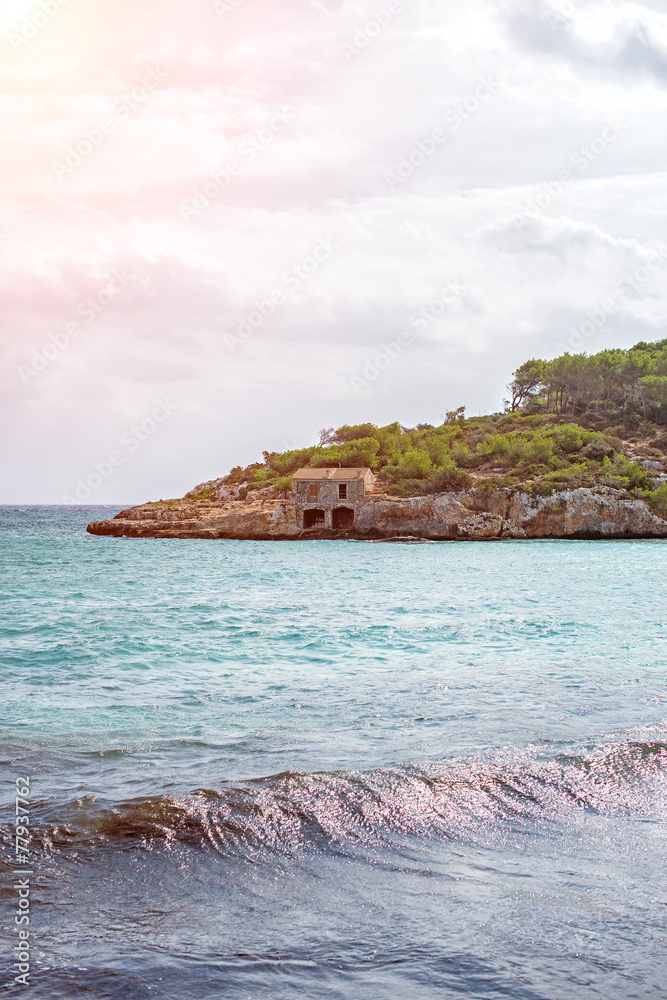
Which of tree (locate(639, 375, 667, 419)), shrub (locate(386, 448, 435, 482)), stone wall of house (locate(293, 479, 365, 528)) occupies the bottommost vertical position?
stone wall of house (locate(293, 479, 365, 528))

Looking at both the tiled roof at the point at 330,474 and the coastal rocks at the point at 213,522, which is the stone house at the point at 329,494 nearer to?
the tiled roof at the point at 330,474

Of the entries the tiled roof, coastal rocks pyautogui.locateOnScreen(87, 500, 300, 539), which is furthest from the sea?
the tiled roof

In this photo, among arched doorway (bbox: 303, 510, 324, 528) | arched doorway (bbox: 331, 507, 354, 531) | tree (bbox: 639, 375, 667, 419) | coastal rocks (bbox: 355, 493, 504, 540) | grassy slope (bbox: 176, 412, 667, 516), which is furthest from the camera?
tree (bbox: 639, 375, 667, 419)

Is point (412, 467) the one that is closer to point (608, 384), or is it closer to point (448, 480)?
point (448, 480)

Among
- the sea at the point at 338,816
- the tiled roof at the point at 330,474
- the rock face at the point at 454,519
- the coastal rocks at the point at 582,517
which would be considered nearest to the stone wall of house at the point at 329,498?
the tiled roof at the point at 330,474

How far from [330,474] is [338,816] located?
178ft

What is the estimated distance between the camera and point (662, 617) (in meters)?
16.0

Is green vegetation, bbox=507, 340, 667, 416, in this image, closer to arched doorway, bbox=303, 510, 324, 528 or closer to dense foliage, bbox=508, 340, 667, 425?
dense foliage, bbox=508, 340, 667, 425

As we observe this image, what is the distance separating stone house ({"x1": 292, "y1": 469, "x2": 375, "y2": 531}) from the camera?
5825 cm

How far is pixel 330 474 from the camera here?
59.2m

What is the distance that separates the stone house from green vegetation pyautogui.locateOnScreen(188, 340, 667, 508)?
3972 millimetres

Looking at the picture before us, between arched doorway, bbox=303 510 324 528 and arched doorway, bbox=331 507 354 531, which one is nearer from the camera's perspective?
arched doorway, bbox=331 507 354 531

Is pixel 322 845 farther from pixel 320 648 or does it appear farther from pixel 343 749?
pixel 320 648

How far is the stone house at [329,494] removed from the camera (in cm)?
5825
